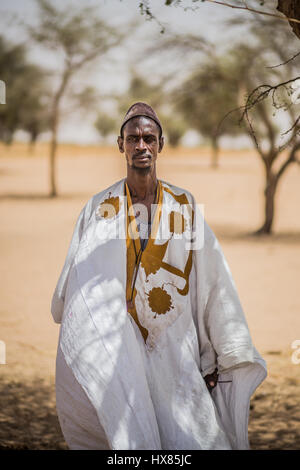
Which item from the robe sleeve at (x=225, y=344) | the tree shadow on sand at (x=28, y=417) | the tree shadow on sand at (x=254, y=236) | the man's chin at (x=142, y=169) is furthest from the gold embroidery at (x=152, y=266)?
the tree shadow on sand at (x=254, y=236)

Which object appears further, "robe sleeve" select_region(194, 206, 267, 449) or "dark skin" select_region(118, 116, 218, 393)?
"dark skin" select_region(118, 116, 218, 393)

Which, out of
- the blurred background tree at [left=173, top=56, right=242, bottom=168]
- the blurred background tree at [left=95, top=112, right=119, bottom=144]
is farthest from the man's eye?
the blurred background tree at [left=95, top=112, right=119, bottom=144]

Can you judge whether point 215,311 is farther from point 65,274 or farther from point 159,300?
point 65,274

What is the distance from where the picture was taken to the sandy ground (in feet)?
13.1

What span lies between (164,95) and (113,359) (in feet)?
38.0

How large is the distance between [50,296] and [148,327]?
515 cm

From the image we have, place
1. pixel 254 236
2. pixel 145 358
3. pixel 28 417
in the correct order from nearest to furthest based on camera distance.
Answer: pixel 145 358 < pixel 28 417 < pixel 254 236

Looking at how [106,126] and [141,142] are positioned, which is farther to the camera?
[106,126]

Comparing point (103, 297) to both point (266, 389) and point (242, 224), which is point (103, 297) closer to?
point (266, 389)

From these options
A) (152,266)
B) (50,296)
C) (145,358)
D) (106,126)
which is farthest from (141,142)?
(106,126)

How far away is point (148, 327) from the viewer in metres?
2.87

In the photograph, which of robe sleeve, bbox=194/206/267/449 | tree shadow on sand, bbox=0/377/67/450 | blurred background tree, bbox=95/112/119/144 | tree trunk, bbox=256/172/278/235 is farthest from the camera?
blurred background tree, bbox=95/112/119/144

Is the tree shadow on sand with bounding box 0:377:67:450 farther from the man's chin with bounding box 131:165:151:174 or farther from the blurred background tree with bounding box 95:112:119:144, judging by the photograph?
the blurred background tree with bounding box 95:112:119:144

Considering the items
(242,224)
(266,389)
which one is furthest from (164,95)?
(266,389)
